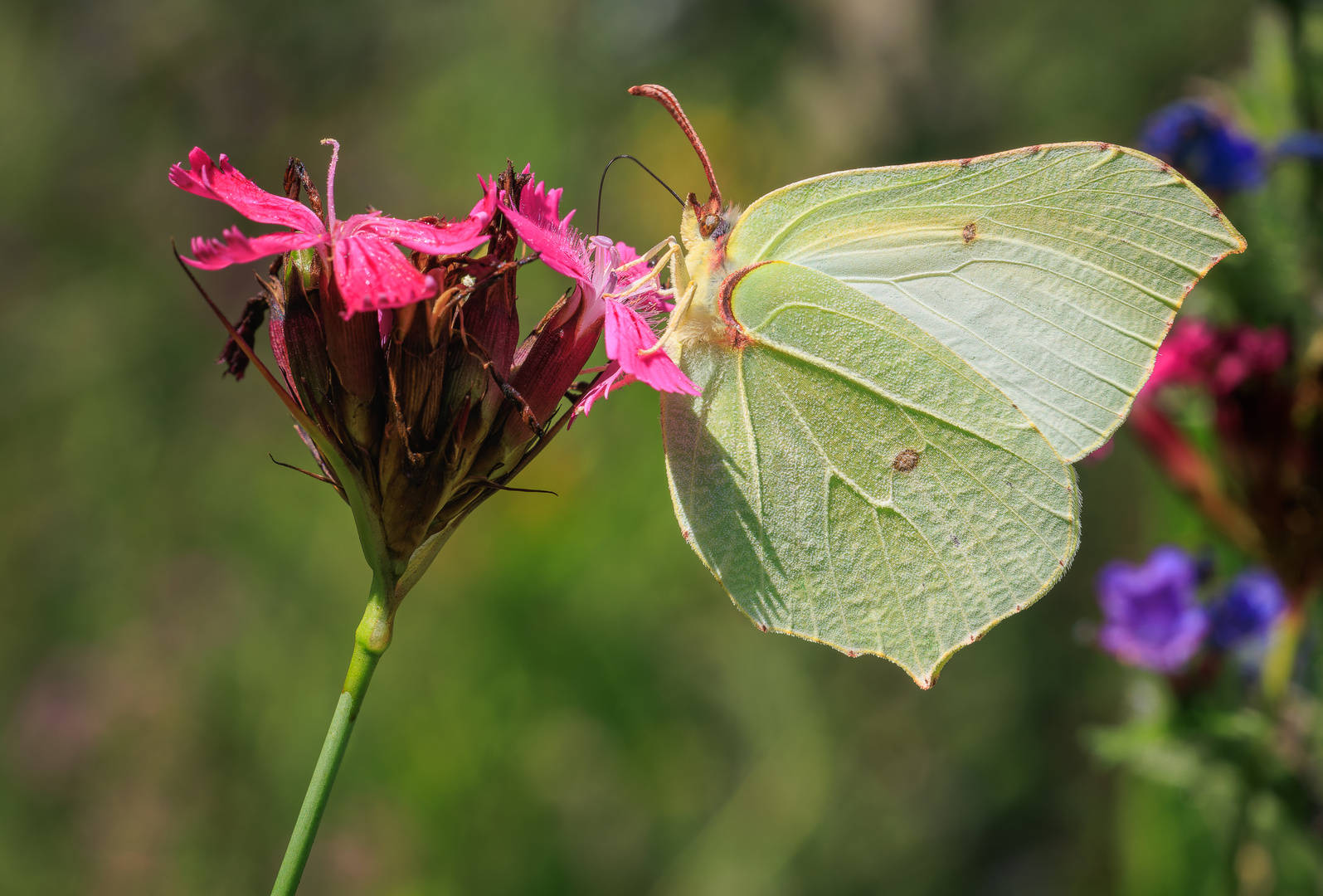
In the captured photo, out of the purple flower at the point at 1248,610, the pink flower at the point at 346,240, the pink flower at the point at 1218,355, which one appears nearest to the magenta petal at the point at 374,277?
the pink flower at the point at 346,240

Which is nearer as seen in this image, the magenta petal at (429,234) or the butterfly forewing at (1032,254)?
the magenta petal at (429,234)

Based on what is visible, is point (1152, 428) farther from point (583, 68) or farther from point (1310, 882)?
point (583, 68)

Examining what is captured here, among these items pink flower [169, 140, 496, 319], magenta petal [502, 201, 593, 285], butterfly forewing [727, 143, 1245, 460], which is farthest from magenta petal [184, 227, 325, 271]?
butterfly forewing [727, 143, 1245, 460]

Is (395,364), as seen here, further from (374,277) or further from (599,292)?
(599,292)

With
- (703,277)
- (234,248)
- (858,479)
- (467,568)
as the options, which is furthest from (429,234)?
(467,568)

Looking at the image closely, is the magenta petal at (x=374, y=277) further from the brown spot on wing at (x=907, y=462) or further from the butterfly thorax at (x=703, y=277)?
the brown spot on wing at (x=907, y=462)
